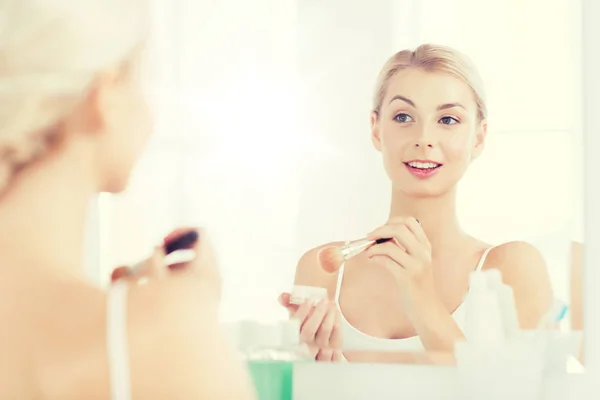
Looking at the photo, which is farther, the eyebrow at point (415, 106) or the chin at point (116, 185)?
the chin at point (116, 185)

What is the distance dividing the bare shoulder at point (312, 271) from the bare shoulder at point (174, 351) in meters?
0.19

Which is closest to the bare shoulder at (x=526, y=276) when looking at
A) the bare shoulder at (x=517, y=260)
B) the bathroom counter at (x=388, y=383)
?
the bare shoulder at (x=517, y=260)

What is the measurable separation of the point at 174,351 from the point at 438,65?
583mm

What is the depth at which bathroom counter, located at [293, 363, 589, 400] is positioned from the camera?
44.2 inches

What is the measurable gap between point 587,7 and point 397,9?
11.2 inches

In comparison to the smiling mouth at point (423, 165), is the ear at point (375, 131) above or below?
above

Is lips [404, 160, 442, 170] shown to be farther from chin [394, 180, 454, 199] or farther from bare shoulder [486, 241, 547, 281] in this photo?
bare shoulder [486, 241, 547, 281]

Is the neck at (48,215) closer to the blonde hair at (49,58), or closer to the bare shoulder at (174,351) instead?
the blonde hair at (49,58)

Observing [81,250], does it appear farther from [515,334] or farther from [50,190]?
[515,334]

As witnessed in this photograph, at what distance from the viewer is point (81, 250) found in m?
1.26

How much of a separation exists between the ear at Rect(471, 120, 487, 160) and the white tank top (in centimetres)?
15

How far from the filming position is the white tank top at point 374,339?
1.14 metres

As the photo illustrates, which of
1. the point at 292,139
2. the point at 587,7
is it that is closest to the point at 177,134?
the point at 292,139

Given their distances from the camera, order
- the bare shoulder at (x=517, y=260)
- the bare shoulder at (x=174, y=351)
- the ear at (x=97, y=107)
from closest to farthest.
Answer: the bare shoulder at (x=174, y=351)
the bare shoulder at (x=517, y=260)
the ear at (x=97, y=107)
